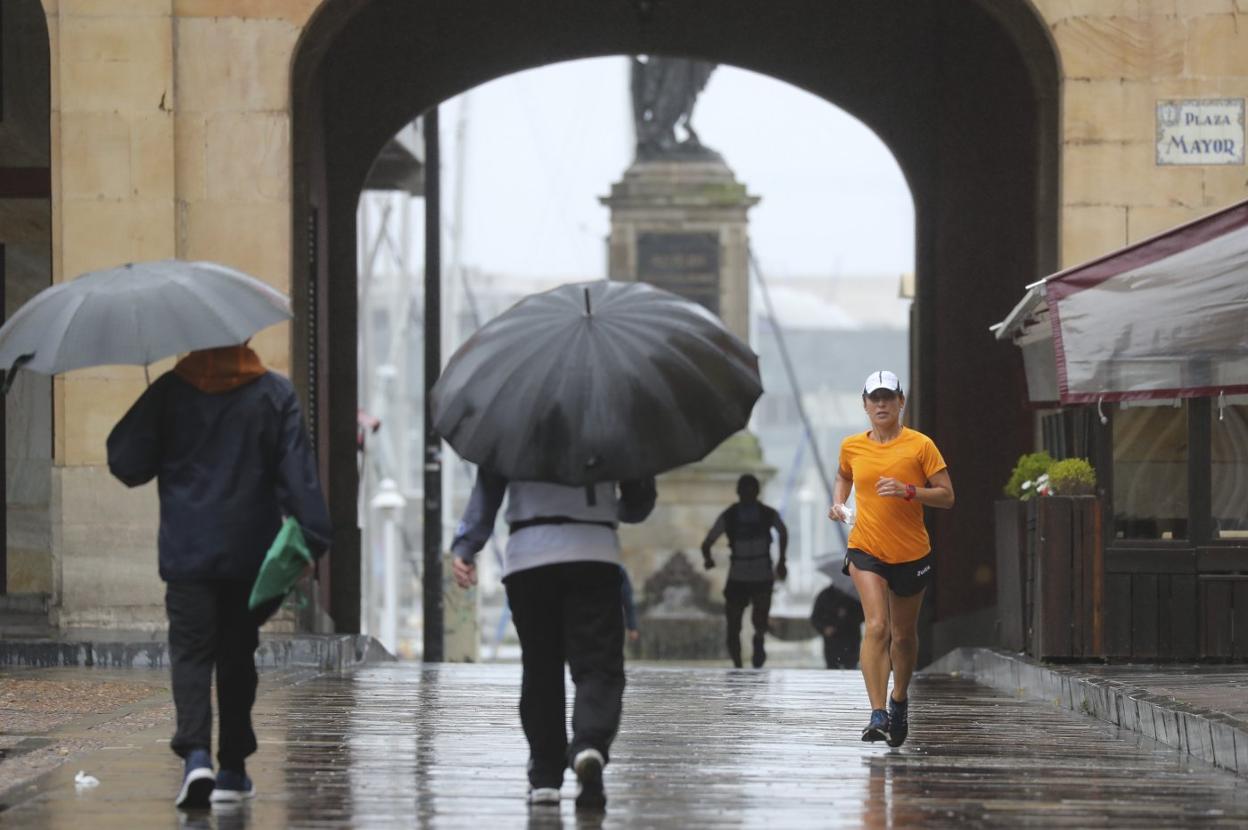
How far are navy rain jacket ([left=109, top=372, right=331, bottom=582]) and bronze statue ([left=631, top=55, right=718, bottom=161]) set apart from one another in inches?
1288

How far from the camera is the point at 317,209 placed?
21328mm

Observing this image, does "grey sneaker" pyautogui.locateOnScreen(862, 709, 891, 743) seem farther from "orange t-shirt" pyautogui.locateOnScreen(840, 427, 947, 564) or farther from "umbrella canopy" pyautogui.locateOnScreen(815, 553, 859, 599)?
"umbrella canopy" pyautogui.locateOnScreen(815, 553, 859, 599)

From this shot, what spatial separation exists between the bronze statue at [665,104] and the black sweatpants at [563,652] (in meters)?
32.8

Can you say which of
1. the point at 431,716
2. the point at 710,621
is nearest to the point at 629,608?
the point at 431,716

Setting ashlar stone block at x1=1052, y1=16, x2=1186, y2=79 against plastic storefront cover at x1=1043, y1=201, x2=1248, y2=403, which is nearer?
plastic storefront cover at x1=1043, y1=201, x2=1248, y2=403

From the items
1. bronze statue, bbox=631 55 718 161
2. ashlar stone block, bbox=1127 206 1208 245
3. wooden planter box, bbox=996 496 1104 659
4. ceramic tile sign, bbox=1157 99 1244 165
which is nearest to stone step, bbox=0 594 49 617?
wooden planter box, bbox=996 496 1104 659

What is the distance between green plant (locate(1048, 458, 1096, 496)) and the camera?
14492mm

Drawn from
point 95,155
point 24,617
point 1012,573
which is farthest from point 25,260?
point 1012,573

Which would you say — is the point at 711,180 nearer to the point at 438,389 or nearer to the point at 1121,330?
the point at 1121,330

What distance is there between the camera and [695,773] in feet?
30.7

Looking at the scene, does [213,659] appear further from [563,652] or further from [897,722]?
[897,722]

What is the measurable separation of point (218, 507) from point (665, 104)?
113 ft

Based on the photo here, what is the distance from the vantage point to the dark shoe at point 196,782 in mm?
8031

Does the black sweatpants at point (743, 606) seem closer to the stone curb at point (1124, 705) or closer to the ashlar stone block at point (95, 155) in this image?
the stone curb at point (1124, 705)
